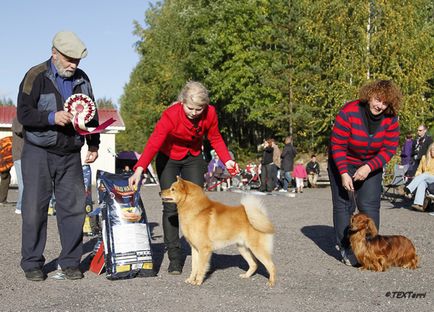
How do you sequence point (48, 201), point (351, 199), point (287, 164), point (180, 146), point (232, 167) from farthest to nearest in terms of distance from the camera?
point (287, 164) < point (351, 199) < point (180, 146) < point (232, 167) < point (48, 201)

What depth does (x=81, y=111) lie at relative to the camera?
577cm

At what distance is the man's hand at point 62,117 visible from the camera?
5617mm

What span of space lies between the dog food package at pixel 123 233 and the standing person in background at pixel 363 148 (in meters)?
2.25

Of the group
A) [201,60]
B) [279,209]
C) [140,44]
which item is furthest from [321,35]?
[140,44]

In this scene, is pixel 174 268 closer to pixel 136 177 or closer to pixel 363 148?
pixel 136 177

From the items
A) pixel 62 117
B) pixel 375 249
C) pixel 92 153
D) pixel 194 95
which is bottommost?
pixel 375 249

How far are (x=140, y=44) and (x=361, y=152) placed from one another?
1866 inches

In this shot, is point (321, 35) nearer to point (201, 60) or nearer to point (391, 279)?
point (201, 60)

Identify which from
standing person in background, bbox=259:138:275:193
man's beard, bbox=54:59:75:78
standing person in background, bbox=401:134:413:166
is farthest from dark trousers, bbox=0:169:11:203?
standing person in background, bbox=401:134:413:166

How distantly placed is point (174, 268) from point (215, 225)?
32.2 inches

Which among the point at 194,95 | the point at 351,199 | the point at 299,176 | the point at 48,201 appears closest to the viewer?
the point at 194,95

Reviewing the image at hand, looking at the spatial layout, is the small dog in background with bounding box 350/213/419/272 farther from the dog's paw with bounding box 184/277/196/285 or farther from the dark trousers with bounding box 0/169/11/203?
the dark trousers with bounding box 0/169/11/203

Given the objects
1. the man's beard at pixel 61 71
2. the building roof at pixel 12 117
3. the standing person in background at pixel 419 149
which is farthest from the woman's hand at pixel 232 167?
the building roof at pixel 12 117

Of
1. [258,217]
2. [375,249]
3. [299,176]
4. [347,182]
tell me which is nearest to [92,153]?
[258,217]
